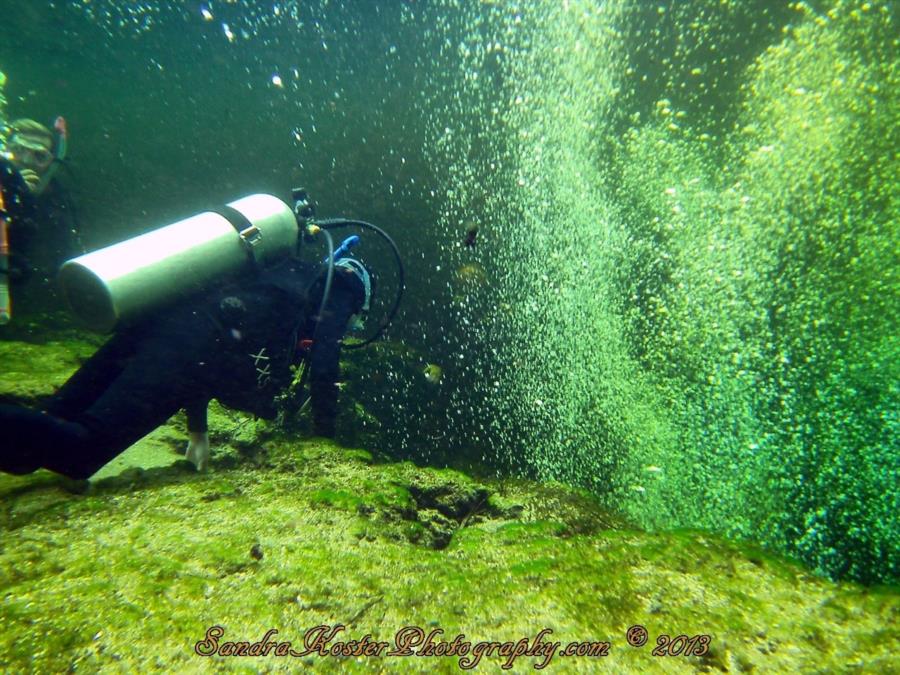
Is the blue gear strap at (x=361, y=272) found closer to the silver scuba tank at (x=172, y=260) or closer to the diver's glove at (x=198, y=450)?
the silver scuba tank at (x=172, y=260)

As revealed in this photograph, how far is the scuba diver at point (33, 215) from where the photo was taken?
3.92 meters

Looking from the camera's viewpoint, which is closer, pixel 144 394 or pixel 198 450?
pixel 144 394

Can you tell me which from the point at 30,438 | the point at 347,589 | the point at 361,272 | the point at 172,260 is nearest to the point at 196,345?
the point at 172,260

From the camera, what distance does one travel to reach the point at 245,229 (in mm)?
3018

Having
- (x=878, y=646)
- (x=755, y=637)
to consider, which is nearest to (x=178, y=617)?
(x=755, y=637)

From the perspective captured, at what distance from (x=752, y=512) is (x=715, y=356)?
2796 mm

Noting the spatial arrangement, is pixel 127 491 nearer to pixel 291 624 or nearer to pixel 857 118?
pixel 291 624

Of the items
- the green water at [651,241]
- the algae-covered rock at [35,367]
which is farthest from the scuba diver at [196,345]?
the green water at [651,241]

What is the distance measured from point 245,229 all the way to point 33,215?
3.19 m

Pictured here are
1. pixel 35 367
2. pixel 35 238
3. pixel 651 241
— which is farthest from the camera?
pixel 651 241

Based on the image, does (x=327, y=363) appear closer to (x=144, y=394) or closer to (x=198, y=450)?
(x=144, y=394)

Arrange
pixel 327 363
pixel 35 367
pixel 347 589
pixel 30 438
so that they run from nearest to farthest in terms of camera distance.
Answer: pixel 347 589 < pixel 30 438 < pixel 327 363 < pixel 35 367

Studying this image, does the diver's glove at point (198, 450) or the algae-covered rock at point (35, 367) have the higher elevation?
the algae-covered rock at point (35, 367)

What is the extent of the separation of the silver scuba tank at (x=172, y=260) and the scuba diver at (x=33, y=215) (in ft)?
5.95
